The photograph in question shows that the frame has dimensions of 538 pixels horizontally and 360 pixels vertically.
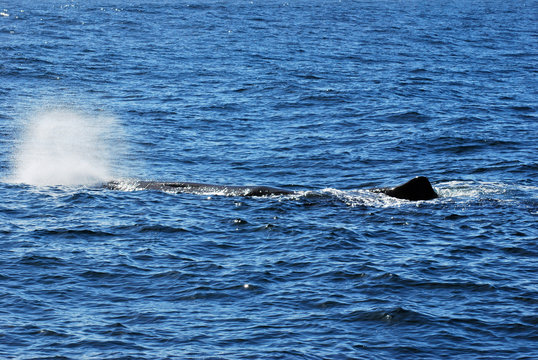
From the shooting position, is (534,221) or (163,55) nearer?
(534,221)

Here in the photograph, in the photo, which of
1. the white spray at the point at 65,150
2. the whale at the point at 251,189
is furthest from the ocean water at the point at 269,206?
the whale at the point at 251,189

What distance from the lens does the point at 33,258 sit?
19.9 meters

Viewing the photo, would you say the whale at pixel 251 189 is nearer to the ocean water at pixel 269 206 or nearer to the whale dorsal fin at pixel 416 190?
the whale dorsal fin at pixel 416 190

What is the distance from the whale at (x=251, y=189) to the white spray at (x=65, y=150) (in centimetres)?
201

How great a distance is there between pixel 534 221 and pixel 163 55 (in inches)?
1596

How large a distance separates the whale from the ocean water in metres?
0.50

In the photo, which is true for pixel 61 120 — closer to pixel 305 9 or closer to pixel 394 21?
pixel 394 21

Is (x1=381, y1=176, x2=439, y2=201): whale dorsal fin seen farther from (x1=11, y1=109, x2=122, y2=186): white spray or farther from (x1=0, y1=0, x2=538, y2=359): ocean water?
(x1=11, y1=109, x2=122, y2=186): white spray

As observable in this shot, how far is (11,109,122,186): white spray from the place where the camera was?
94.5 ft

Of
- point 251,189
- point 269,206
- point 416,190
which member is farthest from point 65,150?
point 416,190

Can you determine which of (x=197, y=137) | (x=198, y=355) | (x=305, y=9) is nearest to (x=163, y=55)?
(x=197, y=137)

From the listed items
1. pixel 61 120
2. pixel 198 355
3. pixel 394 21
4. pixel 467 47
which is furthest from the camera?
pixel 394 21

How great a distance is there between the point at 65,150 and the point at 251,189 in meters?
10.7

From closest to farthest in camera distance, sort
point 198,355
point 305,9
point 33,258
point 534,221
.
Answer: point 198,355 → point 33,258 → point 534,221 → point 305,9
